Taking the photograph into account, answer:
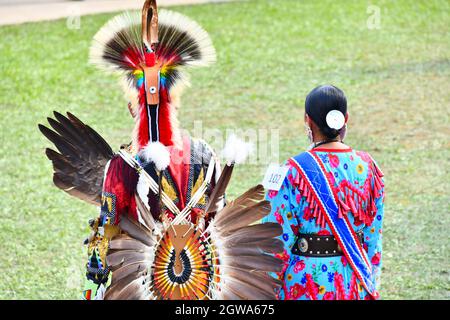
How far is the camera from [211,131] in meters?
11.4

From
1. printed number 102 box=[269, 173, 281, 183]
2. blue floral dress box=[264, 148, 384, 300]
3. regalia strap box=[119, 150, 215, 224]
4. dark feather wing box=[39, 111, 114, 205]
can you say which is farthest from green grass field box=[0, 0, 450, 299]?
regalia strap box=[119, 150, 215, 224]

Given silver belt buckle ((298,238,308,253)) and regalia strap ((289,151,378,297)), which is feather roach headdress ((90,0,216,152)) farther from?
silver belt buckle ((298,238,308,253))

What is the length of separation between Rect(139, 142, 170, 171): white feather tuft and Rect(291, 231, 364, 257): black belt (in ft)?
2.56

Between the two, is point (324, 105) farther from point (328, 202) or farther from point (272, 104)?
point (272, 104)

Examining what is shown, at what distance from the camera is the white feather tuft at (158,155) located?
15.5 feet

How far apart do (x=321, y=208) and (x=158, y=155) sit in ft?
2.79

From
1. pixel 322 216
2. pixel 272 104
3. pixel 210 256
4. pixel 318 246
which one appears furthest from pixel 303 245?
pixel 272 104

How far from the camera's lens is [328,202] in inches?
189

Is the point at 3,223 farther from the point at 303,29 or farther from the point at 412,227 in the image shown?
the point at 303,29

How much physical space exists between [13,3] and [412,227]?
1099cm

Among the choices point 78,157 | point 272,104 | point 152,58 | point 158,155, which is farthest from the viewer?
point 272,104

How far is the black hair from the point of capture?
15.8 feet

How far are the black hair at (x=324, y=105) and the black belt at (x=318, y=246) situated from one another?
51 centimetres
